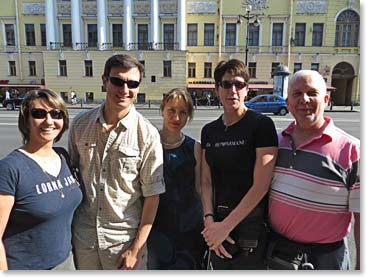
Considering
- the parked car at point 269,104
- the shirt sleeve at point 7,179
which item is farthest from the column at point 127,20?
the shirt sleeve at point 7,179

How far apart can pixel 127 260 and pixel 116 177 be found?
19.8 inches

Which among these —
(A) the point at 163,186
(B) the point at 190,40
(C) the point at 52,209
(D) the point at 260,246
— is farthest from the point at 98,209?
(B) the point at 190,40

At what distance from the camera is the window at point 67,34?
35.1 m

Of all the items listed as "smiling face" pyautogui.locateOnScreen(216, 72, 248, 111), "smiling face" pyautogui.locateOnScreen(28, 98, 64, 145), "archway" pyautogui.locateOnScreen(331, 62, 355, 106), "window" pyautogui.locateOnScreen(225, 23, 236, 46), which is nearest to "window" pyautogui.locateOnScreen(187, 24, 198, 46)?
"window" pyautogui.locateOnScreen(225, 23, 236, 46)

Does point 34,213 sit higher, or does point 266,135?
point 266,135

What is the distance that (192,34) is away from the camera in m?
34.5

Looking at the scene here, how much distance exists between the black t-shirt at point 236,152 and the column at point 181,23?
32991mm

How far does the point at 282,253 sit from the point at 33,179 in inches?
56.5

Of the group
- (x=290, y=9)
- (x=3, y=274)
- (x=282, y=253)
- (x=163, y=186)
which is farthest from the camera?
(x=290, y=9)

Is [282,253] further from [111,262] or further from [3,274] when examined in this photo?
[3,274]

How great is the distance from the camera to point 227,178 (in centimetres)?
193

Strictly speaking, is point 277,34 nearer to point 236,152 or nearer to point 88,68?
point 88,68

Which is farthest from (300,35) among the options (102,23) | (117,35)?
(102,23)

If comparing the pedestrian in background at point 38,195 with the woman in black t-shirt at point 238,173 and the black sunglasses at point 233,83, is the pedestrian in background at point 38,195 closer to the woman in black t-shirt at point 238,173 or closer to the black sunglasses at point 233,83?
the woman in black t-shirt at point 238,173
